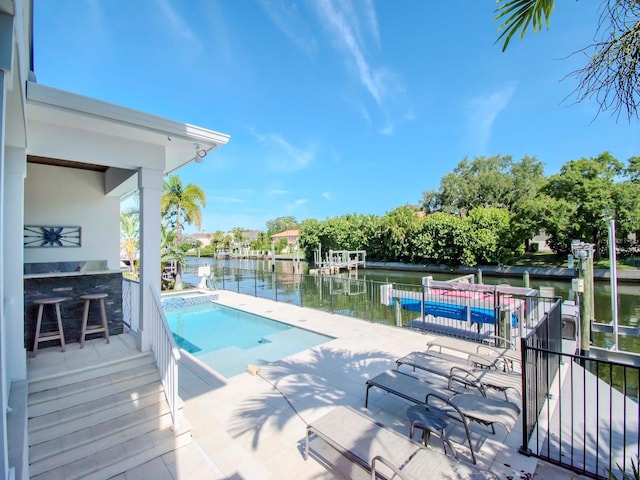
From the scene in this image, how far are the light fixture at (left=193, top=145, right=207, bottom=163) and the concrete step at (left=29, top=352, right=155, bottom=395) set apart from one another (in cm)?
271

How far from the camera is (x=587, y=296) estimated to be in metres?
7.03

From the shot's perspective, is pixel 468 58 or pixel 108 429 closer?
pixel 108 429

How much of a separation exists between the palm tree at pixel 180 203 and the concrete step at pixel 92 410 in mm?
13479

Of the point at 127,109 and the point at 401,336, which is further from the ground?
the point at 127,109

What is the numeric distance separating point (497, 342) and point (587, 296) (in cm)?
264

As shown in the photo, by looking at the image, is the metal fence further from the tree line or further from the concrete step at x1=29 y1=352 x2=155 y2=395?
the tree line

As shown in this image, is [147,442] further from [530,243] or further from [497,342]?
[530,243]

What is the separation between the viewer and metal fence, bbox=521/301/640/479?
2671 millimetres

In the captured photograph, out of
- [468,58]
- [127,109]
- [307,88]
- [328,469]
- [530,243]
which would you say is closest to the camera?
[328,469]

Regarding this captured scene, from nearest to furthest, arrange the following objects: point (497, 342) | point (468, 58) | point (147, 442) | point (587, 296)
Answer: point (147, 442) < point (497, 342) < point (587, 296) < point (468, 58)

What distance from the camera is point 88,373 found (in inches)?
135

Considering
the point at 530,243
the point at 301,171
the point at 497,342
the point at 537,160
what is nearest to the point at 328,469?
the point at 497,342

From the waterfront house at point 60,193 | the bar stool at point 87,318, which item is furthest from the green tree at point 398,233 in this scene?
the bar stool at point 87,318

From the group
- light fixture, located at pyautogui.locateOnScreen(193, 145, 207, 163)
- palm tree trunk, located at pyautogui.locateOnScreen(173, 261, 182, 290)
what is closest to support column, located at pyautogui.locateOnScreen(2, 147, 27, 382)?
light fixture, located at pyautogui.locateOnScreen(193, 145, 207, 163)
